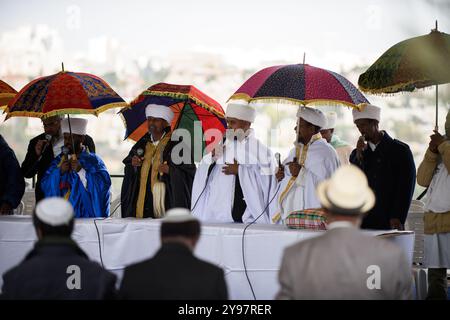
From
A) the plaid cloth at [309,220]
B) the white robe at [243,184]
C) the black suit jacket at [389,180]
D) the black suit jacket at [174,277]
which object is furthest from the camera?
the white robe at [243,184]

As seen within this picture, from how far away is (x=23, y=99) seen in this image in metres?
7.32

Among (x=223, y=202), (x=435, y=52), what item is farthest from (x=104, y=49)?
(x=435, y=52)

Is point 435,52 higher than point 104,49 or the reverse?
the reverse

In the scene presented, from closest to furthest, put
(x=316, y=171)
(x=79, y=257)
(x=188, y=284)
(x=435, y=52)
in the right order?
(x=188, y=284), (x=79, y=257), (x=435, y=52), (x=316, y=171)

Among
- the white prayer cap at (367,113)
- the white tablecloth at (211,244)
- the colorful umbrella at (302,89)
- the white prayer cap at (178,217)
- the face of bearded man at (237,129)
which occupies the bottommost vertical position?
the white tablecloth at (211,244)

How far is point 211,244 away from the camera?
21.0 ft

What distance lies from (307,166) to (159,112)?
1.50m

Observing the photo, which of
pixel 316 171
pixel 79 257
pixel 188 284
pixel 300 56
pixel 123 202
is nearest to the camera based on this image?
pixel 188 284

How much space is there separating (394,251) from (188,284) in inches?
36.7

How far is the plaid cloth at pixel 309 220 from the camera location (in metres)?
6.05

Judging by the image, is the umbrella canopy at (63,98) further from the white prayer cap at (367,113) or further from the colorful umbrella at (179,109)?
the white prayer cap at (367,113)

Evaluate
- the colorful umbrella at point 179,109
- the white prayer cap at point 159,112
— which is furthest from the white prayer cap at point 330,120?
the white prayer cap at point 159,112

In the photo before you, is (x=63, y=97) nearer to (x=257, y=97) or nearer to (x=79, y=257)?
(x=257, y=97)

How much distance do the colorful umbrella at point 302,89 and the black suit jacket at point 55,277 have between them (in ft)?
9.19
